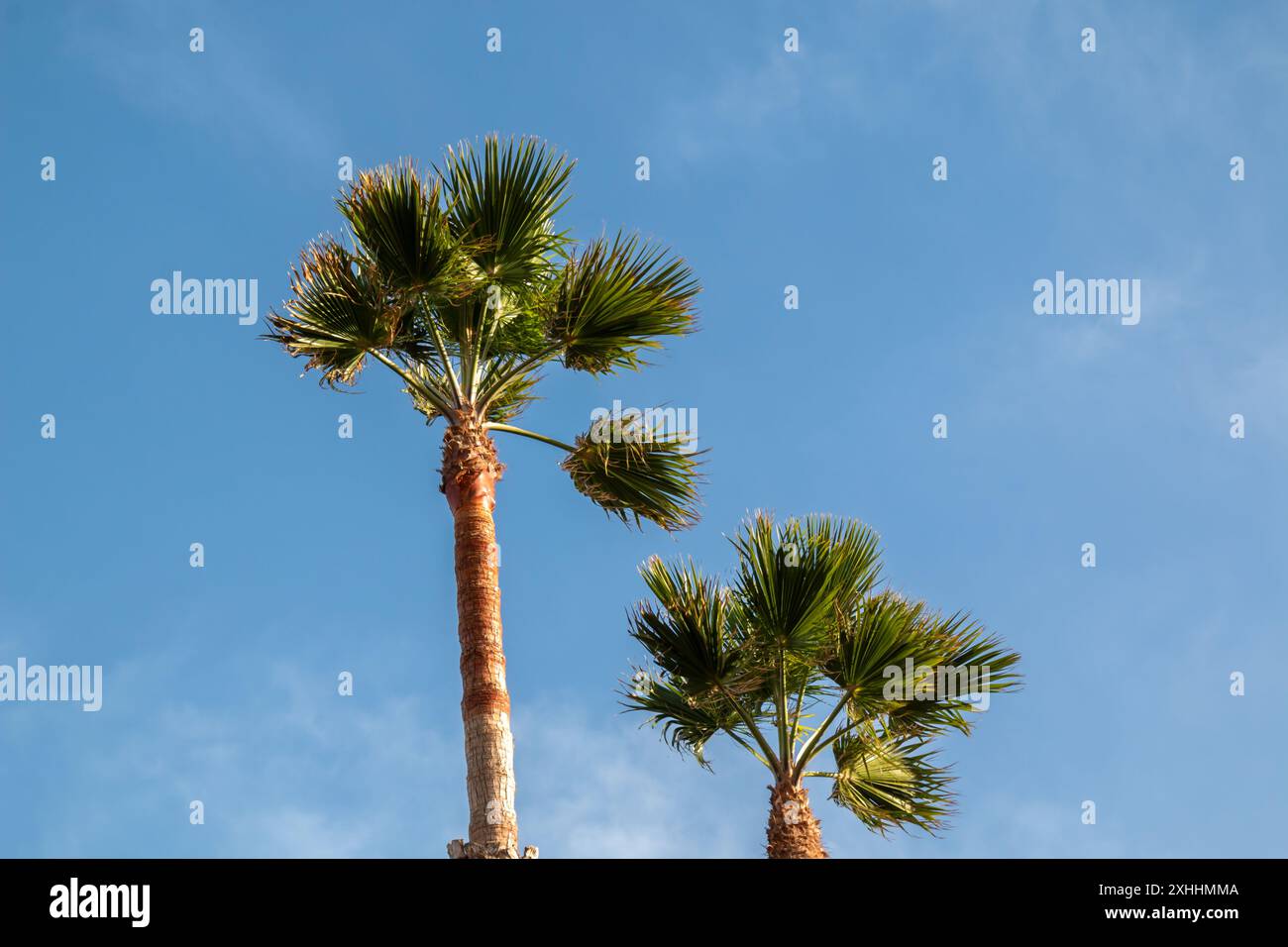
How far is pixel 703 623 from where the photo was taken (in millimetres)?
12531

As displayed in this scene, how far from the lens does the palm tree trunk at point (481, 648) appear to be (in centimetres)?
995

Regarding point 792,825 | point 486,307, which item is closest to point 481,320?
point 486,307

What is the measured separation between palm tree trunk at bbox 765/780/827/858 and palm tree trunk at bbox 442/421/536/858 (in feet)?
10.0

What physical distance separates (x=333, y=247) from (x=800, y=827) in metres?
6.77

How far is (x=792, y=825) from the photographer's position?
12109 mm

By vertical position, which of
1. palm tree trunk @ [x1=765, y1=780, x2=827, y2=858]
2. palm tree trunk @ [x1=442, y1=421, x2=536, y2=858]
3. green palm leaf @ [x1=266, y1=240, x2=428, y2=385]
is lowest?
palm tree trunk @ [x1=765, y1=780, x2=827, y2=858]

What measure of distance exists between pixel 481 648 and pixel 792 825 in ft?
11.6

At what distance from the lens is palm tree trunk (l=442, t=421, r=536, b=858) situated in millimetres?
9953
